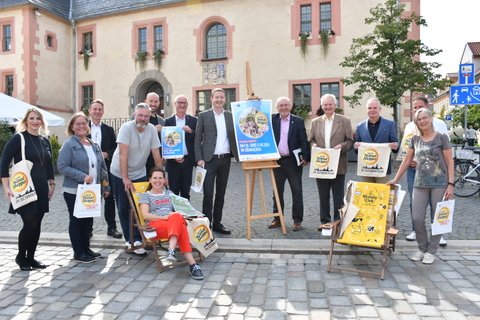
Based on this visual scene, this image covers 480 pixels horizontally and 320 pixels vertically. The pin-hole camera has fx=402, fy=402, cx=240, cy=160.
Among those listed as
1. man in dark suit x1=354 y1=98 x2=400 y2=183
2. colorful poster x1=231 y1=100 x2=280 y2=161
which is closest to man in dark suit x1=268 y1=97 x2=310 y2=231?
colorful poster x1=231 y1=100 x2=280 y2=161

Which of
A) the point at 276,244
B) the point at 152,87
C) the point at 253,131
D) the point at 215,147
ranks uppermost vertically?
the point at 152,87

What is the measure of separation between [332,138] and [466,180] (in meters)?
5.38

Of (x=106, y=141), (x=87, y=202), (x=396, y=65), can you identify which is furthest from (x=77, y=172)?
(x=396, y=65)

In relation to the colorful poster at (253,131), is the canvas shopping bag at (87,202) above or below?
below

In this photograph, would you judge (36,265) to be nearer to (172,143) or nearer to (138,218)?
(138,218)

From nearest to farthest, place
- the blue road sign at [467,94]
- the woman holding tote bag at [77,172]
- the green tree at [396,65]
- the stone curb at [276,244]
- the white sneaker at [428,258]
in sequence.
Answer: the white sneaker at [428,258] → the woman holding tote bag at [77,172] → the stone curb at [276,244] → the blue road sign at [467,94] → the green tree at [396,65]

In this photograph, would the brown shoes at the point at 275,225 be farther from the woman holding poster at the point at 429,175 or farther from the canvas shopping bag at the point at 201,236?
the woman holding poster at the point at 429,175

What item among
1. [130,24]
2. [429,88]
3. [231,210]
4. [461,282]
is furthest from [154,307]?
[130,24]

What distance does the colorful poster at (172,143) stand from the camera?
591 centimetres

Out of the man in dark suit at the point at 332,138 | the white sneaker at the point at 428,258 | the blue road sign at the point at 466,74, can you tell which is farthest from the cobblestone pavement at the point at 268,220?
the blue road sign at the point at 466,74

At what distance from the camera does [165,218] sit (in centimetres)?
484

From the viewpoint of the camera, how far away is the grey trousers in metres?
4.78

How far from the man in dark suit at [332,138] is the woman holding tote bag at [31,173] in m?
3.66

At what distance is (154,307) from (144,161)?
2296 mm
